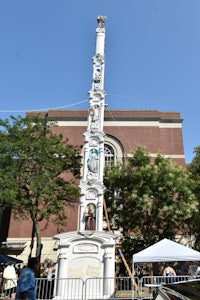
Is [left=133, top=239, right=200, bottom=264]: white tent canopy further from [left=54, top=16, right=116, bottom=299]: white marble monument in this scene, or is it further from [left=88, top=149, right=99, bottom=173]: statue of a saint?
[left=88, top=149, right=99, bottom=173]: statue of a saint

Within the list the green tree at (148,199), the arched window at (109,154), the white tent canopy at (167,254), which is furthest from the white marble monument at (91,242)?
the arched window at (109,154)

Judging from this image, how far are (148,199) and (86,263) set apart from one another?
21.1 feet

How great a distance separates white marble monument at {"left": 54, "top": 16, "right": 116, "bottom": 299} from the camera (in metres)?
11.5

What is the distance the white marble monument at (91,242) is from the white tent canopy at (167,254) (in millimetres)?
1539

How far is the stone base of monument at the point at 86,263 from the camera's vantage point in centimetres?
1136

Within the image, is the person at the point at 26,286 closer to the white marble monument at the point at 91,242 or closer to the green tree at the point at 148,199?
the white marble monument at the point at 91,242

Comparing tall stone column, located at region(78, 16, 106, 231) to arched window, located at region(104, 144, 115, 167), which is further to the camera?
arched window, located at region(104, 144, 115, 167)

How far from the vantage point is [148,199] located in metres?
17.3

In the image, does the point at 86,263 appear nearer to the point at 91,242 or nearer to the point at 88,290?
the point at 91,242

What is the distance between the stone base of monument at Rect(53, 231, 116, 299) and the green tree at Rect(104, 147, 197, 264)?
535 cm

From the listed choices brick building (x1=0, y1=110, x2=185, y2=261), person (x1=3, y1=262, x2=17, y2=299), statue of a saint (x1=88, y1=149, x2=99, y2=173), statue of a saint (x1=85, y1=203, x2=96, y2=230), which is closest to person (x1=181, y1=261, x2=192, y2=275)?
statue of a saint (x1=85, y1=203, x2=96, y2=230)

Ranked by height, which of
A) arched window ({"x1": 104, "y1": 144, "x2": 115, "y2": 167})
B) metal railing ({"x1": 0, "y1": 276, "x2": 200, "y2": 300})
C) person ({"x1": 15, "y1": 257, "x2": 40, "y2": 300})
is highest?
arched window ({"x1": 104, "y1": 144, "x2": 115, "y2": 167})

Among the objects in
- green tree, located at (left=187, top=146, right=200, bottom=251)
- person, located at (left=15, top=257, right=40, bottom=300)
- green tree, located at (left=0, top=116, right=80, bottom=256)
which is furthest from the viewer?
green tree, located at (left=187, top=146, right=200, bottom=251)

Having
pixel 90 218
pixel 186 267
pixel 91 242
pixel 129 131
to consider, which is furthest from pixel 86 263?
pixel 129 131
